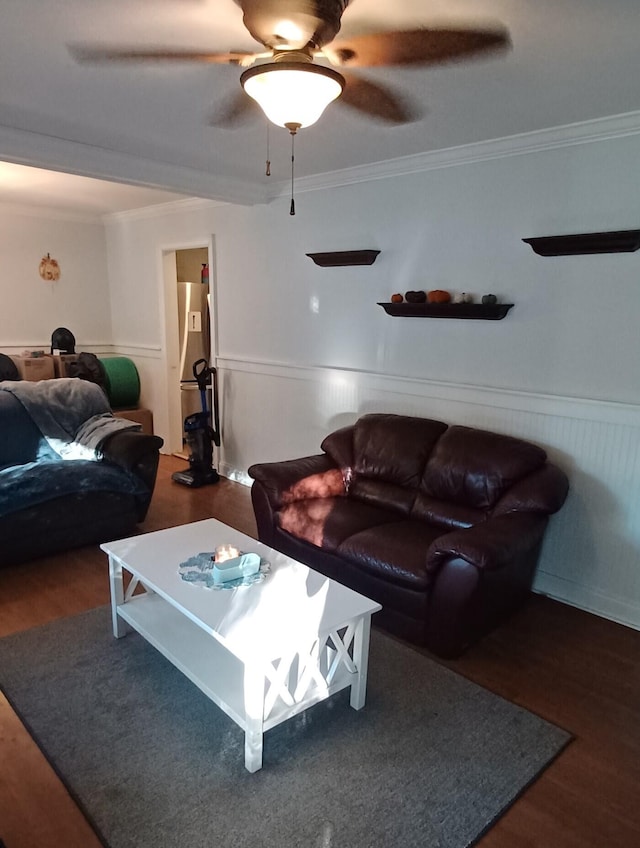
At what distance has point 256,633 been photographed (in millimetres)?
1965

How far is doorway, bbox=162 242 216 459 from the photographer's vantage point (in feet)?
18.9

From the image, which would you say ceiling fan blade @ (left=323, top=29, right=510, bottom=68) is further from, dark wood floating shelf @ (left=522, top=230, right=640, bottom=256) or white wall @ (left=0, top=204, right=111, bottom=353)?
white wall @ (left=0, top=204, right=111, bottom=353)

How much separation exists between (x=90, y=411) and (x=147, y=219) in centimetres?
244

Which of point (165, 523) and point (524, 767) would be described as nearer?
point (524, 767)

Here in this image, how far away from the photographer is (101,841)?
167 cm

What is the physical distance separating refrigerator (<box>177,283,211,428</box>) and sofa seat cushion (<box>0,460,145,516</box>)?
215cm

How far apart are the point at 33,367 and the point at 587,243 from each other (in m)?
4.72

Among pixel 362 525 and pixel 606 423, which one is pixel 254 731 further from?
pixel 606 423

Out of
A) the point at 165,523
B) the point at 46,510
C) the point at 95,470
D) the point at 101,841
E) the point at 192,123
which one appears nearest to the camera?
Result: the point at 101,841

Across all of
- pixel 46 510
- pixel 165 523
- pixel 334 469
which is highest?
pixel 334 469

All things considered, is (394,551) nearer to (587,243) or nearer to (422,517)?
(422,517)

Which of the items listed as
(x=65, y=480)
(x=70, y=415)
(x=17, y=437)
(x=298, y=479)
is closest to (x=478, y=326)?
(x=298, y=479)

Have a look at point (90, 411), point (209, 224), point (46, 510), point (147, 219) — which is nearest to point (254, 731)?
point (46, 510)

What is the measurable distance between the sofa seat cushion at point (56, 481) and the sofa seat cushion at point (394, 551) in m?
1.63
